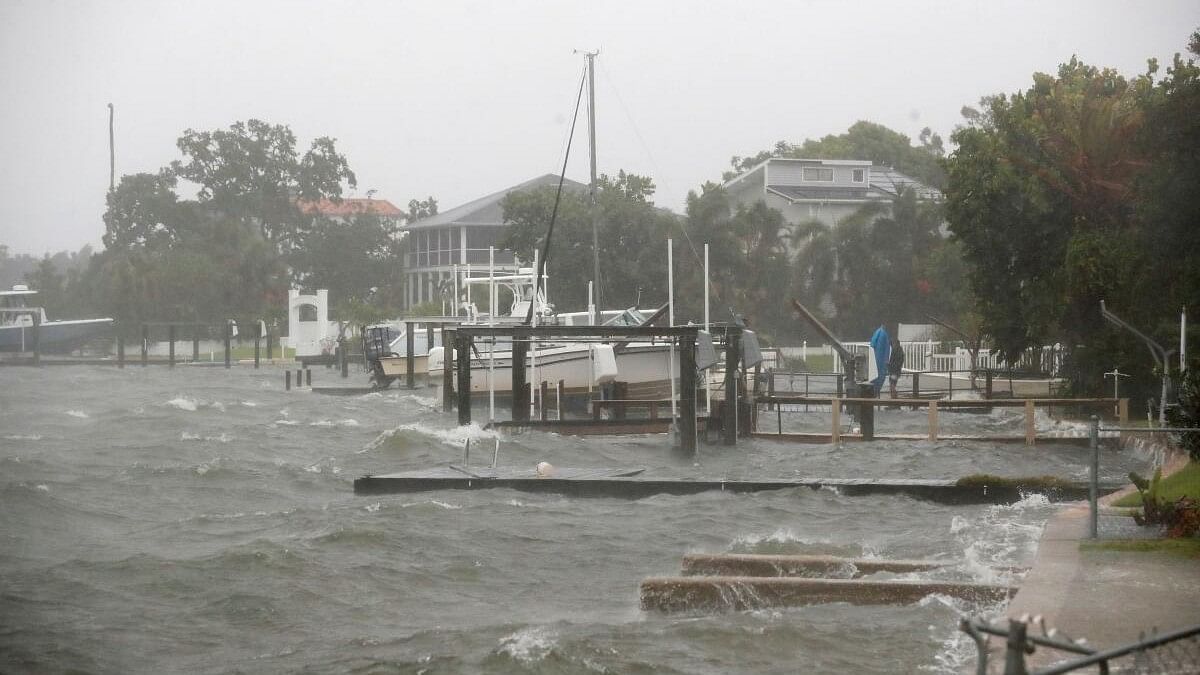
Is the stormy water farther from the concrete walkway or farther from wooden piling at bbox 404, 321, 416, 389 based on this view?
wooden piling at bbox 404, 321, 416, 389

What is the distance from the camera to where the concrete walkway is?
827 cm

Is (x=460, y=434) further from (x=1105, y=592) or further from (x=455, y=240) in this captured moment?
(x=455, y=240)

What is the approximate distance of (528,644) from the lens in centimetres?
1050

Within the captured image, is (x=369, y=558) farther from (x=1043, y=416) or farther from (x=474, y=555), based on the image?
(x=1043, y=416)

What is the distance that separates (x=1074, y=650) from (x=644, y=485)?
1315 cm

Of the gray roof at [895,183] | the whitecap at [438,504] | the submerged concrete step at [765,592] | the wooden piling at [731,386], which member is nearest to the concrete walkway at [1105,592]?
the submerged concrete step at [765,592]

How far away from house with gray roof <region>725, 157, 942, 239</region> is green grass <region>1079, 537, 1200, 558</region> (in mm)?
48857

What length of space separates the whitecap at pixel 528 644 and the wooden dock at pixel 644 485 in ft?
23.9

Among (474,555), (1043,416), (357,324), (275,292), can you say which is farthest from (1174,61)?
(275,292)

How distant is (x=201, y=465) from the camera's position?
80.2 ft

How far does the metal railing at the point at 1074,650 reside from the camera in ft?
15.4

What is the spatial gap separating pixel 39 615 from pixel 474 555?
4.46 m

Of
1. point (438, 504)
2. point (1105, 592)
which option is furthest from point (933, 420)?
point (1105, 592)

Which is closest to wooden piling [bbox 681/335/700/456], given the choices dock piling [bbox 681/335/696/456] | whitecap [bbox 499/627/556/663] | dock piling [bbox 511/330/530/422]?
dock piling [bbox 681/335/696/456]
